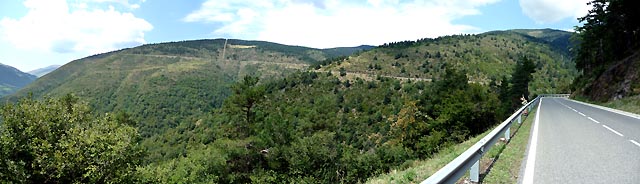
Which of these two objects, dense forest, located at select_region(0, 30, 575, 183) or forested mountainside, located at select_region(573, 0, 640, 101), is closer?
dense forest, located at select_region(0, 30, 575, 183)

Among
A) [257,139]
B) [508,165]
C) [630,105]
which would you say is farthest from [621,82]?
[508,165]

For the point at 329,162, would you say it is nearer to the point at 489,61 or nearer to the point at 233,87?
the point at 233,87

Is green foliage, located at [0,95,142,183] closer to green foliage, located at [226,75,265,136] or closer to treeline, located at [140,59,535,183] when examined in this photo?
treeline, located at [140,59,535,183]

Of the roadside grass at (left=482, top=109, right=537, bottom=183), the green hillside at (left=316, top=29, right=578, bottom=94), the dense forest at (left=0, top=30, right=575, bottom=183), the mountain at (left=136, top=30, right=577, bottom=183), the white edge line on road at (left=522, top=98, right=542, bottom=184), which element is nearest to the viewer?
the white edge line on road at (left=522, top=98, right=542, bottom=184)

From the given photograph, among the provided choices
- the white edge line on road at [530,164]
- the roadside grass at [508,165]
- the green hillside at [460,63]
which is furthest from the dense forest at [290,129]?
the white edge line on road at [530,164]

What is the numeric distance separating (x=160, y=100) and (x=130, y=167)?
13994 centimetres

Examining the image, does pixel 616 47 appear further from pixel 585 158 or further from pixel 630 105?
pixel 585 158

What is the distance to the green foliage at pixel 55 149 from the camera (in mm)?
12820

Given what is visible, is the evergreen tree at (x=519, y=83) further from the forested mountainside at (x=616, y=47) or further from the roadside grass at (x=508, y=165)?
the roadside grass at (x=508, y=165)

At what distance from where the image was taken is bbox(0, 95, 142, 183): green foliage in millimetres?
12820

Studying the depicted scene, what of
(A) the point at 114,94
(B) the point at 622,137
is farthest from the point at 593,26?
(A) the point at 114,94

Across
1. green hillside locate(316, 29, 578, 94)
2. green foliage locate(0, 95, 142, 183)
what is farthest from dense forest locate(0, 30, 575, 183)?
green hillside locate(316, 29, 578, 94)

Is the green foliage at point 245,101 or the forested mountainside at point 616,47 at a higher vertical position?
the forested mountainside at point 616,47

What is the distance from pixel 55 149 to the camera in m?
14.0
